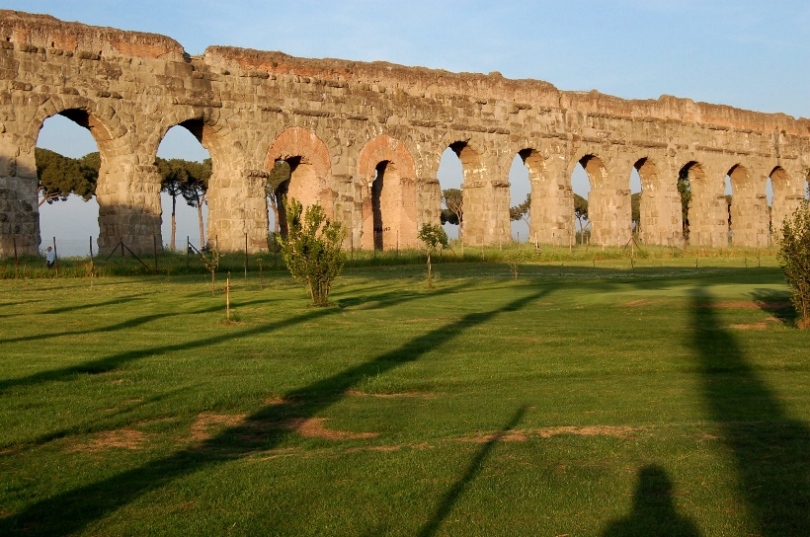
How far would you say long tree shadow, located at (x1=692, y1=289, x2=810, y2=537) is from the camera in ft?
18.0

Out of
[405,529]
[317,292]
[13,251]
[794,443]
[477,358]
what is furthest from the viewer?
[13,251]

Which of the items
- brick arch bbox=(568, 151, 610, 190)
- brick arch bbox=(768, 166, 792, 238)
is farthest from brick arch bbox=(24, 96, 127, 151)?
brick arch bbox=(768, 166, 792, 238)

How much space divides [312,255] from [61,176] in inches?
1225

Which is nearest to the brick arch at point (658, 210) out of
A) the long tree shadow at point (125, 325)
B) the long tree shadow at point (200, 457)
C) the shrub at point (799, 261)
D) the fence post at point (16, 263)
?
the fence post at point (16, 263)

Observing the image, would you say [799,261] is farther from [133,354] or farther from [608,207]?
[608,207]

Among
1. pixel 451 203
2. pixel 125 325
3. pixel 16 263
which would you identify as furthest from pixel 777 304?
pixel 451 203

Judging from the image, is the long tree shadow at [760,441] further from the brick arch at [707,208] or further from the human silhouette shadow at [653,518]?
the brick arch at [707,208]

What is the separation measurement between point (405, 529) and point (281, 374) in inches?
197

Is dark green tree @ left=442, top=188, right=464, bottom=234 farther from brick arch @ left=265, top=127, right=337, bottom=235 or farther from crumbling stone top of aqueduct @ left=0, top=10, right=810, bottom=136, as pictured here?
brick arch @ left=265, top=127, right=337, bottom=235

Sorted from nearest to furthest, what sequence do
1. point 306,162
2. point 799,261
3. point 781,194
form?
point 799,261 → point 306,162 → point 781,194

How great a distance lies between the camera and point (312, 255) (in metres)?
16.0

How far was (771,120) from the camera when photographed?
43031 millimetres

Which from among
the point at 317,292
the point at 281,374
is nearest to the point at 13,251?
the point at 317,292

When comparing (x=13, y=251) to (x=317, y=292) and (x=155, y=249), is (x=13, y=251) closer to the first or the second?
(x=155, y=249)
